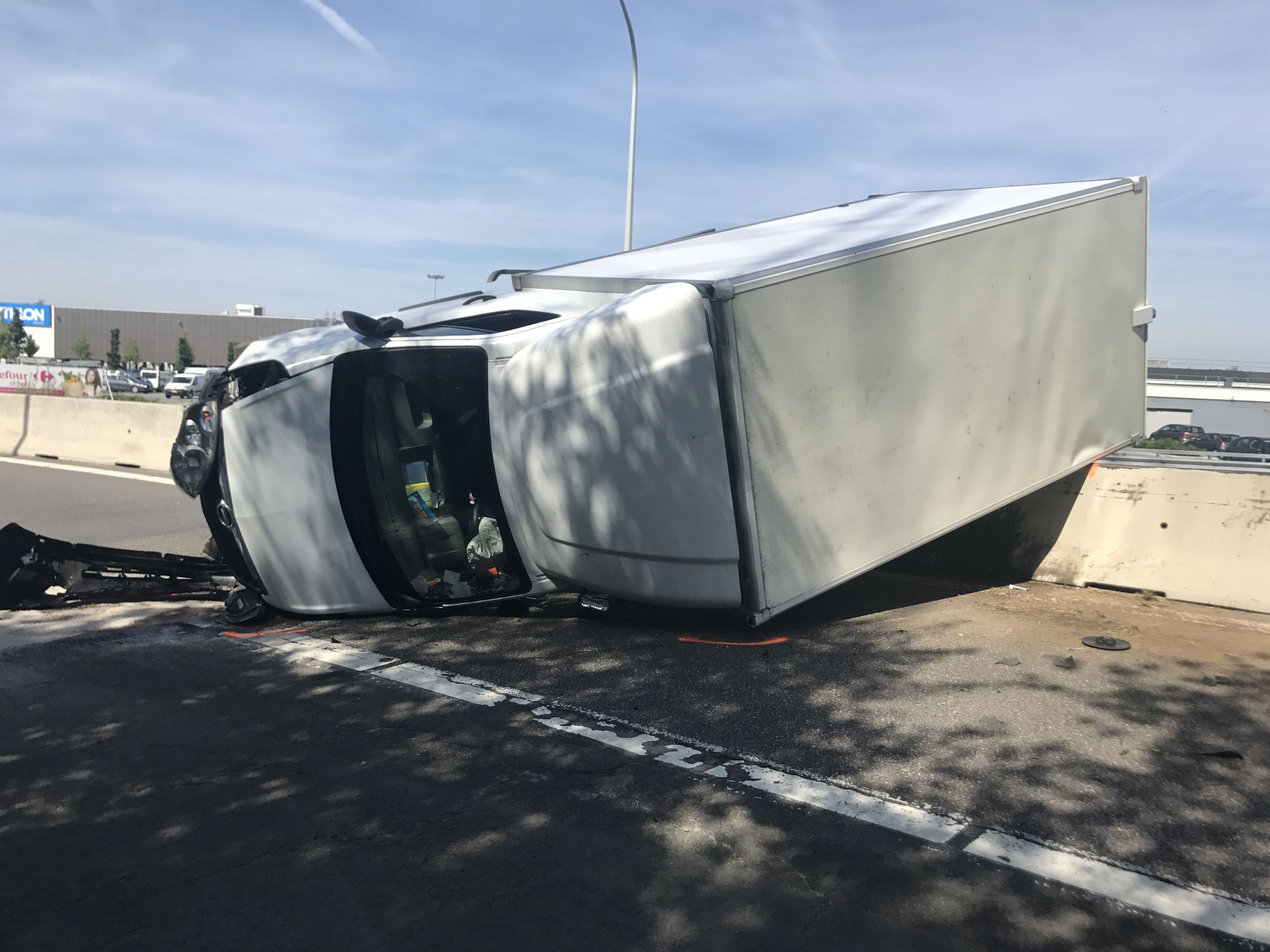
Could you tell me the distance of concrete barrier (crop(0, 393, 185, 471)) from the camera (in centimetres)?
1744

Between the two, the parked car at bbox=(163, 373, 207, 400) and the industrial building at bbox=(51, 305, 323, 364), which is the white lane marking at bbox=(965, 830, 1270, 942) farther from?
the industrial building at bbox=(51, 305, 323, 364)

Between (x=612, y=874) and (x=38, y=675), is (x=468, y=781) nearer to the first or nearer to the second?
(x=612, y=874)

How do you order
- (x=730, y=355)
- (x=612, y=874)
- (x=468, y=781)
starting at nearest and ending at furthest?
(x=612, y=874), (x=468, y=781), (x=730, y=355)

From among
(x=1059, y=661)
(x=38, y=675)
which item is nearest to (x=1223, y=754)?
(x=1059, y=661)

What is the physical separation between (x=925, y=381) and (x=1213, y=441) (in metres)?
16.4

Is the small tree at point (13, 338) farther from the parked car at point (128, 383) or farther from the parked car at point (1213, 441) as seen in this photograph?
the parked car at point (1213, 441)

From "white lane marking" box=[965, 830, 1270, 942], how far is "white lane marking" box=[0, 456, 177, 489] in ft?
46.8

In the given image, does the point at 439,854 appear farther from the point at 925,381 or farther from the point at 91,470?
the point at 91,470

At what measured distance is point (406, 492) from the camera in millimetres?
6852

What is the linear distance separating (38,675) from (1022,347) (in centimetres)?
684

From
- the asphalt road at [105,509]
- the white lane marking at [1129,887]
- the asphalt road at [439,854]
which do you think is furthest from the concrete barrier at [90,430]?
the white lane marking at [1129,887]

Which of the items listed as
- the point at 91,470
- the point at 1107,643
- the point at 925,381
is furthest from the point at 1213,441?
the point at 91,470

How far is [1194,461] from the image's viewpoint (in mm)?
8906

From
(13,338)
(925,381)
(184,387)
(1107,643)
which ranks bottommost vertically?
(1107,643)
